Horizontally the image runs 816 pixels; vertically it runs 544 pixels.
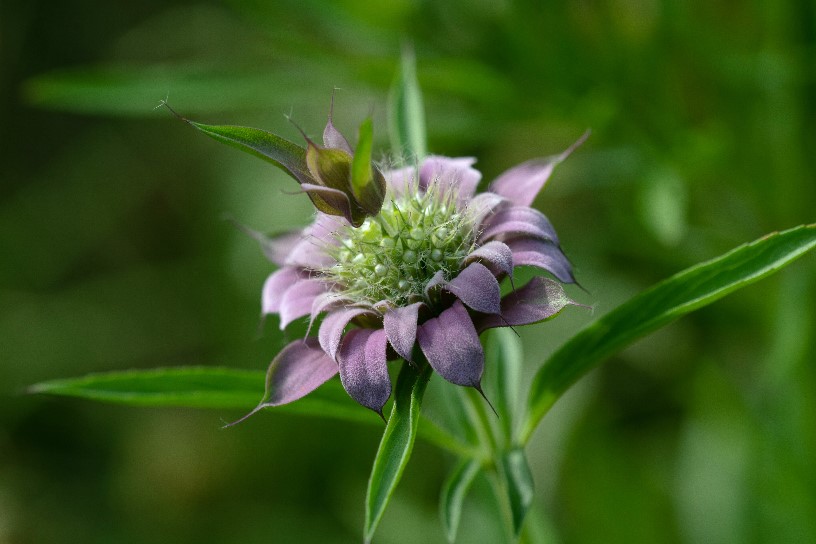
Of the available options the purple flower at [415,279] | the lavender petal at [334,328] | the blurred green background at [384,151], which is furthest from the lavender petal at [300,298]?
the blurred green background at [384,151]

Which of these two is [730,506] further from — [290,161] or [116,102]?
[116,102]

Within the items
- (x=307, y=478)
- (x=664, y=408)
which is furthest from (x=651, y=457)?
(x=307, y=478)

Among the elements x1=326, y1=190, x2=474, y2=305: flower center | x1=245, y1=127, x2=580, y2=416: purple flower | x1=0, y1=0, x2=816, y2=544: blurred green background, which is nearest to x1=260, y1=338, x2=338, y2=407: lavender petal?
x1=245, y1=127, x2=580, y2=416: purple flower

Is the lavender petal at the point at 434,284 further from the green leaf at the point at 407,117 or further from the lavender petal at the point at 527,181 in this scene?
the green leaf at the point at 407,117

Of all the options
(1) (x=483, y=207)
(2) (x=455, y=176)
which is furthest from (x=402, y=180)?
(1) (x=483, y=207)

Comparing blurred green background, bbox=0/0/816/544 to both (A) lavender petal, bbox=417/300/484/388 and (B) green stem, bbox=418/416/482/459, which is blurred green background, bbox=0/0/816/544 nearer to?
(B) green stem, bbox=418/416/482/459

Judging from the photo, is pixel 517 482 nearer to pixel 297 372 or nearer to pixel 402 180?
pixel 297 372

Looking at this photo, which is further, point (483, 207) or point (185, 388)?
point (185, 388)
